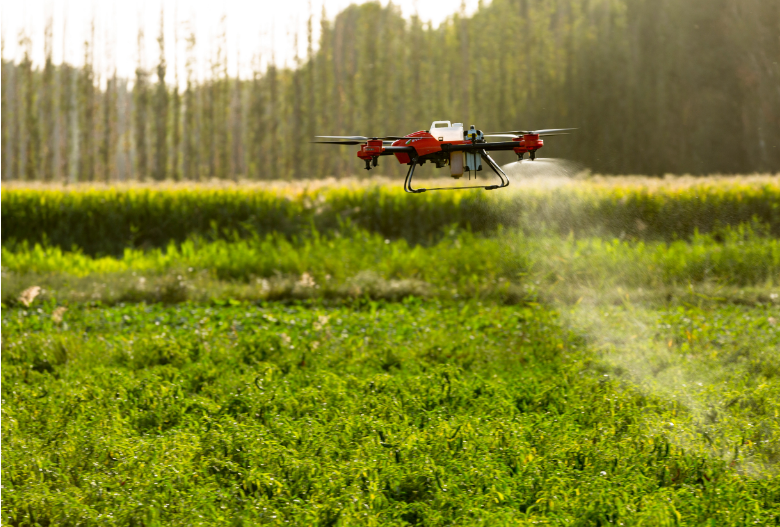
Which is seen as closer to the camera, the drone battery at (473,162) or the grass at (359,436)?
the drone battery at (473,162)

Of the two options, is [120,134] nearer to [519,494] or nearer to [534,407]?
[534,407]

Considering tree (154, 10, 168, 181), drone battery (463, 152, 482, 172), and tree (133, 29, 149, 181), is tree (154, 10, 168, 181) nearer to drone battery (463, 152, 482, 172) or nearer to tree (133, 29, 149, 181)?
tree (133, 29, 149, 181)

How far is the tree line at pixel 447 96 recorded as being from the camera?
332 centimetres

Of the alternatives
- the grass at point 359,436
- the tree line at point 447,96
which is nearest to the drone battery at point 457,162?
the tree line at point 447,96

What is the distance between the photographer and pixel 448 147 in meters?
1.75

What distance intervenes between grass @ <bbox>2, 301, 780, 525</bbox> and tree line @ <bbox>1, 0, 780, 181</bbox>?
1.80 meters

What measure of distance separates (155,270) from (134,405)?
5902 millimetres

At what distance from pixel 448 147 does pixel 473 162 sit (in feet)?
0.24

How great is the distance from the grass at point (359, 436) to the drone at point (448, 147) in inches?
99.0

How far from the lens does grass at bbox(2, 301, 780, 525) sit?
13.2 feet

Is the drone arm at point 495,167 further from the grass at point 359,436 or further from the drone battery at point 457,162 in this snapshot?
the grass at point 359,436

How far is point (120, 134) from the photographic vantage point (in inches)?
685

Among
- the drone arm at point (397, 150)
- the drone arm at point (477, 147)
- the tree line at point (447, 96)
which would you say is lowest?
the drone arm at point (397, 150)

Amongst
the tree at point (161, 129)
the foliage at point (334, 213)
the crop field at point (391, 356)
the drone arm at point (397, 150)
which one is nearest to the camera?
the drone arm at point (397, 150)
